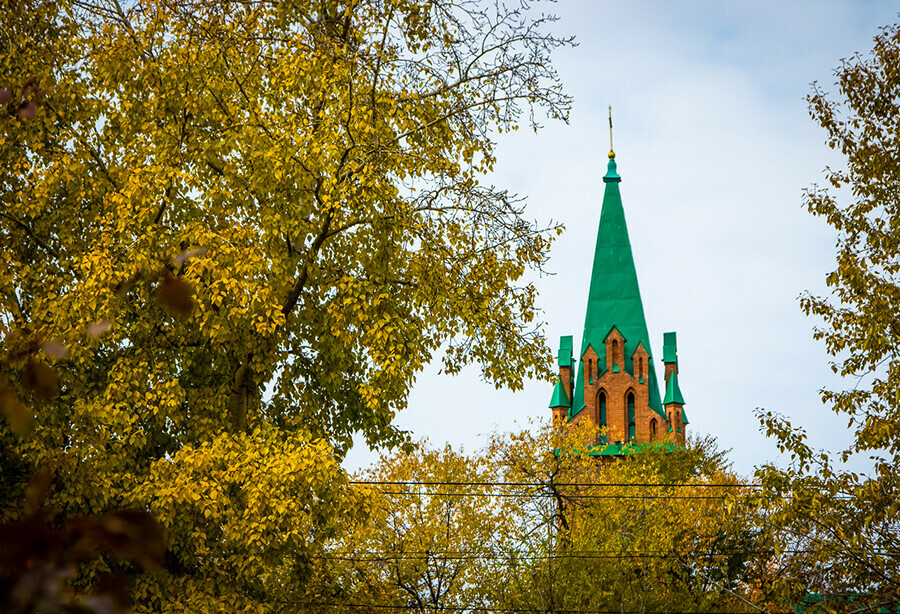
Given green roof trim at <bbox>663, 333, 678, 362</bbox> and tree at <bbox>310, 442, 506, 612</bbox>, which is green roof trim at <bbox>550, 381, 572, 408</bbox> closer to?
green roof trim at <bbox>663, 333, 678, 362</bbox>

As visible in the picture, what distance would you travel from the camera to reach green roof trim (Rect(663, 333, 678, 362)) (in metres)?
57.4

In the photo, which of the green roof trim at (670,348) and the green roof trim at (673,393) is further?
the green roof trim at (670,348)

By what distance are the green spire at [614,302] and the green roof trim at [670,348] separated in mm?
1549

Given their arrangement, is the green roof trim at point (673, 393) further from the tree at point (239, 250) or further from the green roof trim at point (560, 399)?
the tree at point (239, 250)

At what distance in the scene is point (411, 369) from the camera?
11.7m

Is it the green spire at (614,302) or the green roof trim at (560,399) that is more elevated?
the green spire at (614,302)

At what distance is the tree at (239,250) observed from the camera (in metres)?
10.9

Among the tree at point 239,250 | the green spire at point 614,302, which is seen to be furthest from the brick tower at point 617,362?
the tree at point 239,250

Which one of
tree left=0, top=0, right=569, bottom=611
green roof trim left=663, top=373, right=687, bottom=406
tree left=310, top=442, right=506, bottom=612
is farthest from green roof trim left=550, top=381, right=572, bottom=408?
tree left=0, top=0, right=569, bottom=611

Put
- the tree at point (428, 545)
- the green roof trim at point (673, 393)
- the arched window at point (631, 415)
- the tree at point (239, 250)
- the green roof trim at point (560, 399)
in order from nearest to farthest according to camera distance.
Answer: the tree at point (239, 250) → the tree at point (428, 545) → the green roof trim at point (673, 393) → the arched window at point (631, 415) → the green roof trim at point (560, 399)

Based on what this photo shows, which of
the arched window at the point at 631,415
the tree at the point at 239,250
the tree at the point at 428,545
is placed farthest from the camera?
the arched window at the point at 631,415

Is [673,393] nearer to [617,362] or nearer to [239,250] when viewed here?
[617,362]

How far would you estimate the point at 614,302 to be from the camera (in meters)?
56.7

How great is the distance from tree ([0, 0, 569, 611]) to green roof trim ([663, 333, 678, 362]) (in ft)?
151
